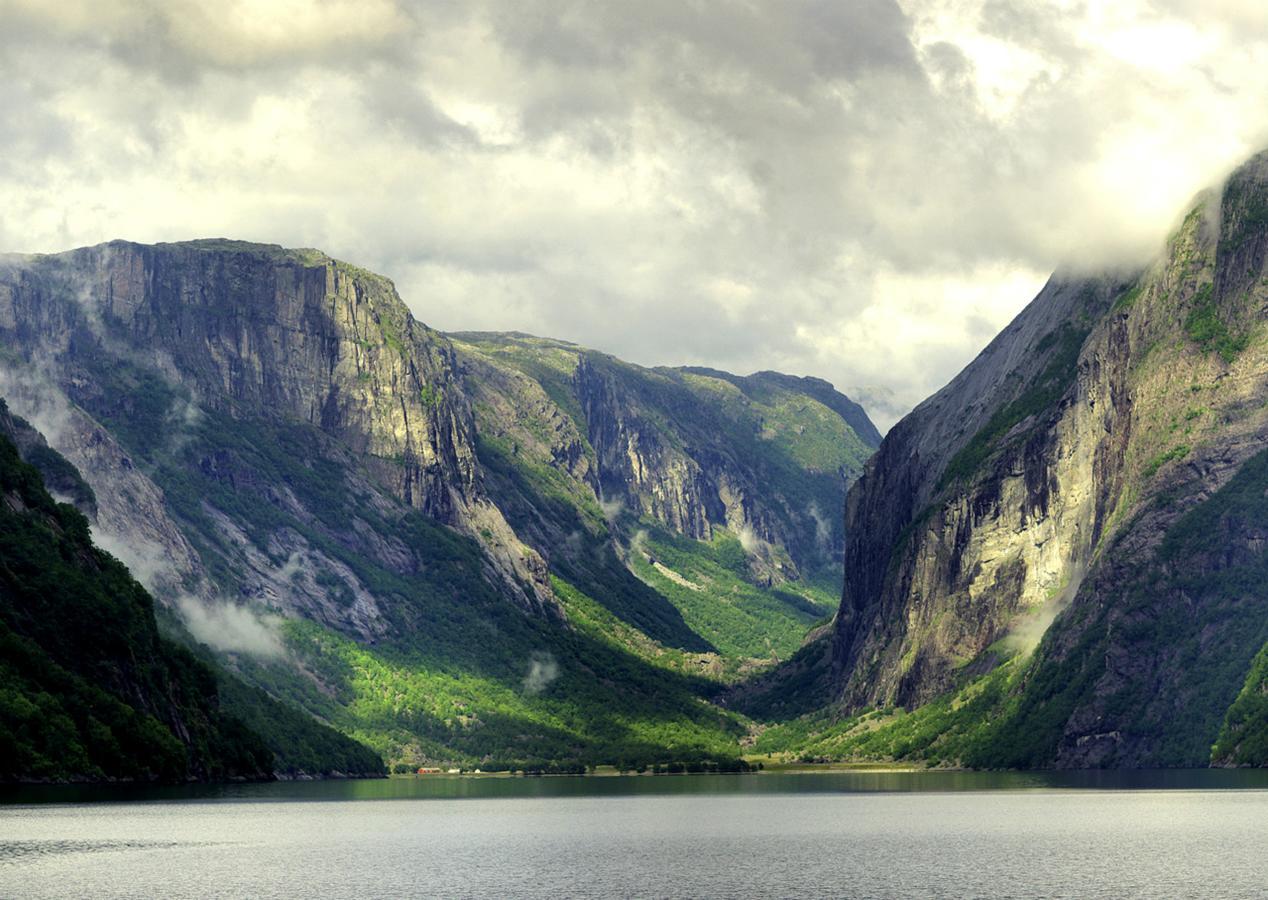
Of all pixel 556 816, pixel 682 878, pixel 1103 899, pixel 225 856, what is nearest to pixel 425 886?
pixel 682 878

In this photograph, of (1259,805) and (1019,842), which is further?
(1259,805)

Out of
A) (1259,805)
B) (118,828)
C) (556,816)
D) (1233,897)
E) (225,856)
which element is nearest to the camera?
(1233,897)

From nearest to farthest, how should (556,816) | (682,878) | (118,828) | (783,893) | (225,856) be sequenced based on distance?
1. (783,893)
2. (682,878)
3. (225,856)
4. (118,828)
5. (556,816)

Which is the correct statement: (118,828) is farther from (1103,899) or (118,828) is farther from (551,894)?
(1103,899)

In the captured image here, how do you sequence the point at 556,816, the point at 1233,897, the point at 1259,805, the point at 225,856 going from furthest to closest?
the point at 556,816, the point at 1259,805, the point at 225,856, the point at 1233,897

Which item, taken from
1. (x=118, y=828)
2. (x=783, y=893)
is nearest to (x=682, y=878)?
(x=783, y=893)

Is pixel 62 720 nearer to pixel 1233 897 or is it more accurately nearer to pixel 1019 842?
pixel 1019 842
